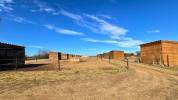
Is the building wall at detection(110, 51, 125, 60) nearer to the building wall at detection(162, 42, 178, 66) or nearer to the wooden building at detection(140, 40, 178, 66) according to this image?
the wooden building at detection(140, 40, 178, 66)

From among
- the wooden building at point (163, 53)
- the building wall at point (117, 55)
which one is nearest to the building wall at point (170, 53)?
the wooden building at point (163, 53)

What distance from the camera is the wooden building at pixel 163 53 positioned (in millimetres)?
37062

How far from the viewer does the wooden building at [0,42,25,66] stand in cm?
3107

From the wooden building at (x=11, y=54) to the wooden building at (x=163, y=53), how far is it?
69.8 ft

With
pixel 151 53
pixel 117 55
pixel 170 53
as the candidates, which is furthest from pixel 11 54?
pixel 117 55

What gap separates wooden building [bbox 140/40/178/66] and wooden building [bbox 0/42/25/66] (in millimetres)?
21277

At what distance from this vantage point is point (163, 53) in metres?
36.9

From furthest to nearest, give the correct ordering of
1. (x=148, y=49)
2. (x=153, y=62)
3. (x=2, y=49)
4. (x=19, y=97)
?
(x=148, y=49) < (x=153, y=62) < (x=2, y=49) < (x=19, y=97)

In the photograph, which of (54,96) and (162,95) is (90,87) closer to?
(54,96)

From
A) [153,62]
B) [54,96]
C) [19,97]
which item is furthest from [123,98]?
[153,62]

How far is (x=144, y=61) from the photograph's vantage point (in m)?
43.8

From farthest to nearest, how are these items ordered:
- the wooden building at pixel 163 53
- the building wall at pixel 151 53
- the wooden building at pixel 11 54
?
1. the building wall at pixel 151 53
2. the wooden building at pixel 163 53
3. the wooden building at pixel 11 54

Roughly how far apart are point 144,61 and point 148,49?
3.01 meters

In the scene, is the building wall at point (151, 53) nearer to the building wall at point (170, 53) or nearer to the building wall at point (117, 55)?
the building wall at point (170, 53)
